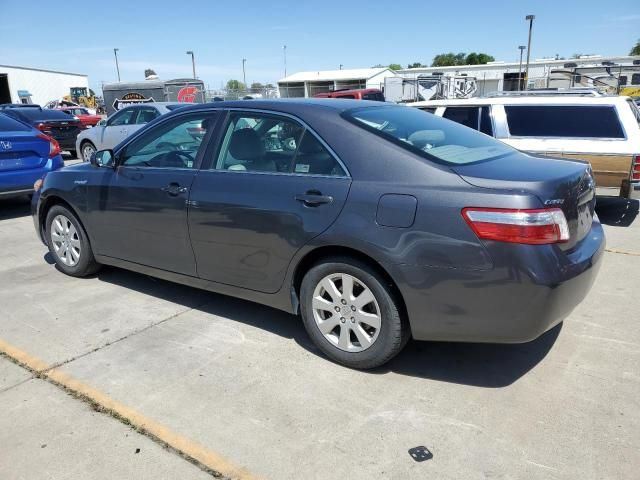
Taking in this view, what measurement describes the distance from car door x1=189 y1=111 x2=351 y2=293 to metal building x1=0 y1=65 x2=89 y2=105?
50.7m

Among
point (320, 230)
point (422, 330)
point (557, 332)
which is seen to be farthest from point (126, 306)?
point (557, 332)

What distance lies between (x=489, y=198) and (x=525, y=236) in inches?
10.3

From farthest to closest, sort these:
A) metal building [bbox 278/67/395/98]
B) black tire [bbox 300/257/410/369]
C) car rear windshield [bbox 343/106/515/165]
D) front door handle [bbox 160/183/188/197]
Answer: metal building [bbox 278/67/395/98] → front door handle [bbox 160/183/188/197] → car rear windshield [bbox 343/106/515/165] → black tire [bbox 300/257/410/369]

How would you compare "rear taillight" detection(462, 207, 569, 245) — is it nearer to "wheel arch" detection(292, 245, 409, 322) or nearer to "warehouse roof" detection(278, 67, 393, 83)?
"wheel arch" detection(292, 245, 409, 322)

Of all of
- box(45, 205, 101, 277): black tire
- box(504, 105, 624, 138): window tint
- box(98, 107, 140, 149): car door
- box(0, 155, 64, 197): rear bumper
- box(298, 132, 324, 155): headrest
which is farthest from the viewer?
box(98, 107, 140, 149): car door

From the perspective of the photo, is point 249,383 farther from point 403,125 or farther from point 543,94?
point 543,94

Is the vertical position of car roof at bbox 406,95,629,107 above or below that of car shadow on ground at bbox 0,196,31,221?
above

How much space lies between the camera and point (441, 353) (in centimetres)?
357

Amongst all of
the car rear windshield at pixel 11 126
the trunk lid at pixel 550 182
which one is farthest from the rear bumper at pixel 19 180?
the trunk lid at pixel 550 182

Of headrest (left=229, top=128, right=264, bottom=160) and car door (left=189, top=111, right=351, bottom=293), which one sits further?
headrest (left=229, top=128, right=264, bottom=160)

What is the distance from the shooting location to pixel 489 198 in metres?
2.73

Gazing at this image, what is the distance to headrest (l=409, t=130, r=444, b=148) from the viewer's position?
129 inches

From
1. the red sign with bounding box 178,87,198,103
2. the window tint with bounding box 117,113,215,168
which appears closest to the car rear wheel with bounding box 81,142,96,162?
the window tint with bounding box 117,113,215,168

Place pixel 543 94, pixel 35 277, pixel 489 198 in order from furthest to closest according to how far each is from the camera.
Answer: pixel 543 94 → pixel 35 277 → pixel 489 198
